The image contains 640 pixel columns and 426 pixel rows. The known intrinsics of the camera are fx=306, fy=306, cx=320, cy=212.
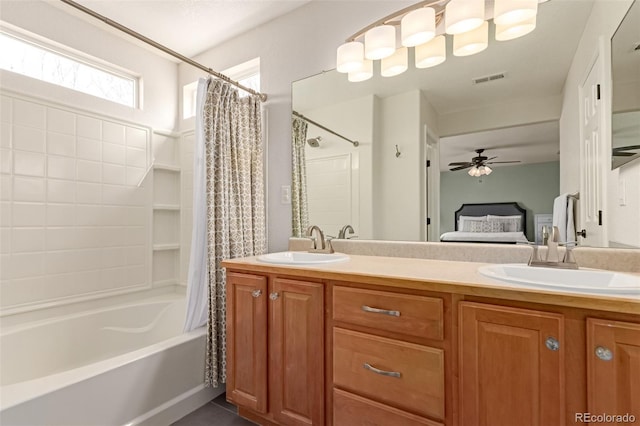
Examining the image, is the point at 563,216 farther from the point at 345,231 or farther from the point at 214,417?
the point at 214,417

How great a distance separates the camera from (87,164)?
2.27 meters

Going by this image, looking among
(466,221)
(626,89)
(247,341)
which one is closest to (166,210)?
(247,341)

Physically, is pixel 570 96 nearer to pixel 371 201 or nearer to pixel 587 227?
pixel 587 227

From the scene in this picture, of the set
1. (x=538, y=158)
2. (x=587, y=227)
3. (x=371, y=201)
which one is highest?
(x=538, y=158)

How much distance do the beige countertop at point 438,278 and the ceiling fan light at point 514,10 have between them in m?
1.15

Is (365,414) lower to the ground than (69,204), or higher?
lower

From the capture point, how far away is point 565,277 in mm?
1178

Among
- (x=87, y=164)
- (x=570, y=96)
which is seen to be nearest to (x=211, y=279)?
(x=87, y=164)

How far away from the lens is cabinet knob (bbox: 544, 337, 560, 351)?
2.92 feet

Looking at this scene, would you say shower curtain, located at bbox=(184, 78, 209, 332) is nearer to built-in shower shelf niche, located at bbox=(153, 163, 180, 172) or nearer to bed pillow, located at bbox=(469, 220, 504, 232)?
built-in shower shelf niche, located at bbox=(153, 163, 180, 172)

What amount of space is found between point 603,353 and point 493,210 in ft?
2.62

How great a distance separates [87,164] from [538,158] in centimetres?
288

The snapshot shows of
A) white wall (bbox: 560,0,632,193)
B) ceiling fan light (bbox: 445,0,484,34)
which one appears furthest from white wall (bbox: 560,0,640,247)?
ceiling fan light (bbox: 445,0,484,34)

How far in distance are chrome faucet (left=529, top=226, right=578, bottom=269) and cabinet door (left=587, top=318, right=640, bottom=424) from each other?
446mm
